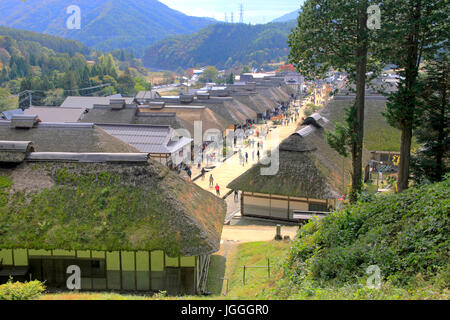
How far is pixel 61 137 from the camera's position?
2392 centimetres

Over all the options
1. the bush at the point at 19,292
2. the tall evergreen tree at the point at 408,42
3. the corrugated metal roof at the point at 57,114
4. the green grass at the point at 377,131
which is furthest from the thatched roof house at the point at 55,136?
the corrugated metal roof at the point at 57,114

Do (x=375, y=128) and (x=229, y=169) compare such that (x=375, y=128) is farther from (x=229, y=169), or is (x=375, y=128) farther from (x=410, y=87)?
(x=410, y=87)

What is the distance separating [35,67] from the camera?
124 meters

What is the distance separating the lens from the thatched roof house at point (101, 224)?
1312 cm

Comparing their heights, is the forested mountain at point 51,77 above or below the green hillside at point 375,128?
above

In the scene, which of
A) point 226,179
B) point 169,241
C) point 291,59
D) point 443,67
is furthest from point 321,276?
point 226,179

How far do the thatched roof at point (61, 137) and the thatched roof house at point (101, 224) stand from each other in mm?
8398

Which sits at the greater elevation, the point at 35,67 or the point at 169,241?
the point at 35,67

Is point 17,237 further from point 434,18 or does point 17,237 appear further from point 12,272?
point 434,18

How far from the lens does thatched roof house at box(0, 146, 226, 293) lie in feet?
43.1

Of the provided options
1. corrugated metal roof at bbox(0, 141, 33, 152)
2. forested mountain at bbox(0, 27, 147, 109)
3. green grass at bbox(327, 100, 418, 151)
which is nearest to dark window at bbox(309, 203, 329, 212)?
green grass at bbox(327, 100, 418, 151)

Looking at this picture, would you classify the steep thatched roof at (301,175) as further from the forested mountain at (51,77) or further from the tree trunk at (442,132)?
the forested mountain at (51,77)

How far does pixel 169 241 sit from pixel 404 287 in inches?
287
